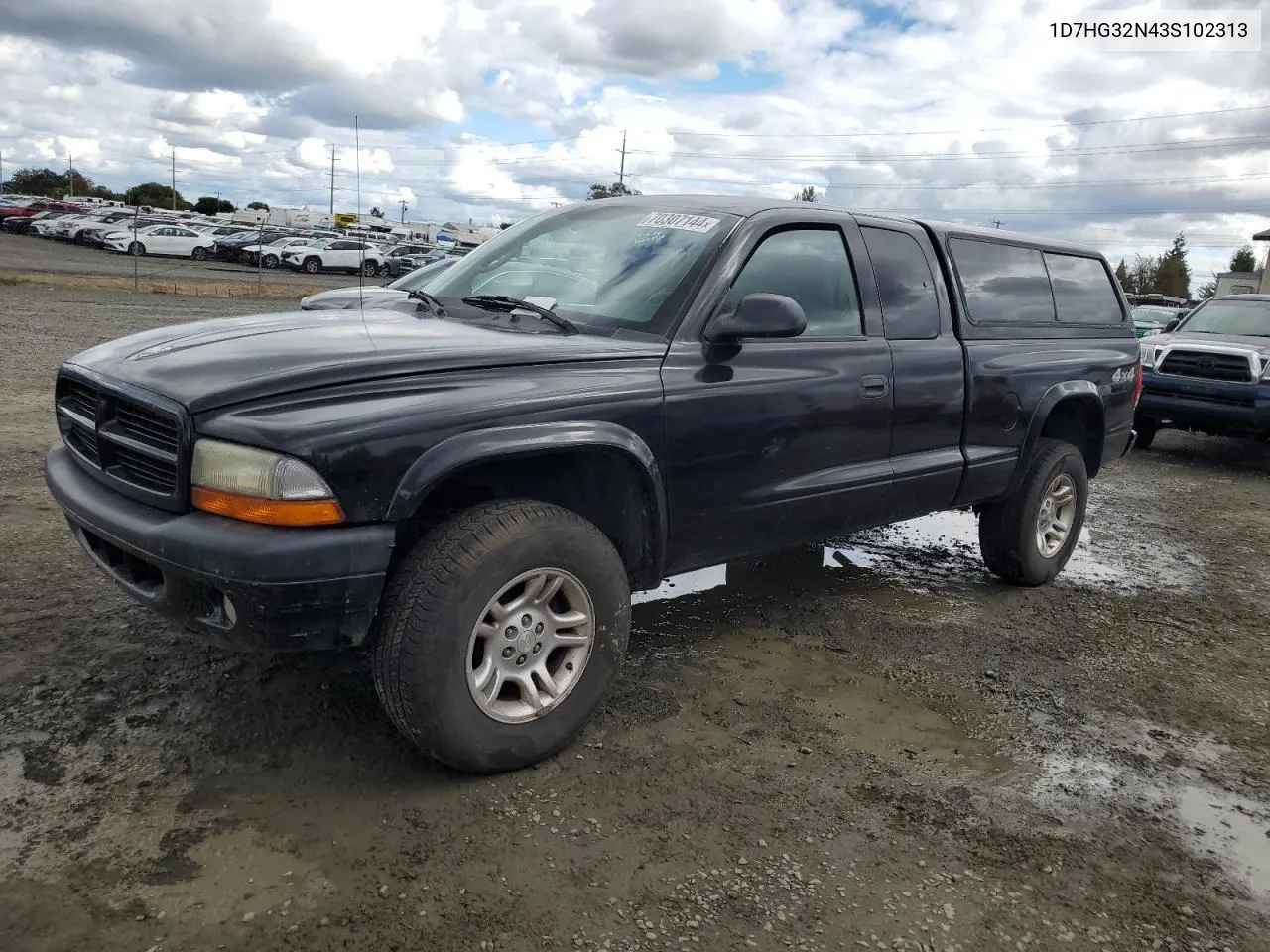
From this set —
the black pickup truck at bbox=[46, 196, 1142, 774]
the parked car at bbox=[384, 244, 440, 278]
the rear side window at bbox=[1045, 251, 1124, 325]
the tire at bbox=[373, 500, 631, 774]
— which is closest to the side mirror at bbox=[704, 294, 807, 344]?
the black pickup truck at bbox=[46, 196, 1142, 774]

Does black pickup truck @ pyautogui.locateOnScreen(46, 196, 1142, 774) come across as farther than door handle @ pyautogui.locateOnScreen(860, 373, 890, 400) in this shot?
No

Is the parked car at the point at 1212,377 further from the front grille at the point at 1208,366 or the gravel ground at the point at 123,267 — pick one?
the gravel ground at the point at 123,267

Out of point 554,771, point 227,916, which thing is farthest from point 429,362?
point 227,916

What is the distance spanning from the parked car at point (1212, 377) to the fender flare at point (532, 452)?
8.49 meters

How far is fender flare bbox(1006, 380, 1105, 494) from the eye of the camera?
5.02 meters

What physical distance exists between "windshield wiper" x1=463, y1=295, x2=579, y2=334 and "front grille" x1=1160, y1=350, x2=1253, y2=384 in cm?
865

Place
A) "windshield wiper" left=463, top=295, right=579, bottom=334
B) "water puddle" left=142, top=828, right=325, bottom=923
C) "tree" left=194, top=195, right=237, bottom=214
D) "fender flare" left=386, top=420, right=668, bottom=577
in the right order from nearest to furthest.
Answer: "water puddle" left=142, top=828, right=325, bottom=923 → "fender flare" left=386, top=420, right=668, bottom=577 → "windshield wiper" left=463, top=295, right=579, bottom=334 → "tree" left=194, top=195, right=237, bottom=214

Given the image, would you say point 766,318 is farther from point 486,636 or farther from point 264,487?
point 264,487

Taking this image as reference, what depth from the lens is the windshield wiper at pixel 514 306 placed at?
11.7ft

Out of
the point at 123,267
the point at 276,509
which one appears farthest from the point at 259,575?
the point at 123,267

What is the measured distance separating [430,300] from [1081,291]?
12.0ft

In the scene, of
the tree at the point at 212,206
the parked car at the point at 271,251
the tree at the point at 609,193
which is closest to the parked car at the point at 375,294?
the tree at the point at 609,193

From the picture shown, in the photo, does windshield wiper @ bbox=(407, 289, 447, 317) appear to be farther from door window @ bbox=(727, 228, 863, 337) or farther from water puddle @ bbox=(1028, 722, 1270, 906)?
water puddle @ bbox=(1028, 722, 1270, 906)

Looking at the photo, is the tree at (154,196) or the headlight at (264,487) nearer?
the headlight at (264,487)
